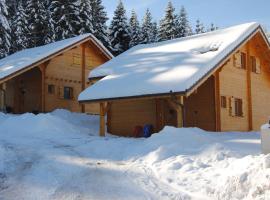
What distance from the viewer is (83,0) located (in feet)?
149

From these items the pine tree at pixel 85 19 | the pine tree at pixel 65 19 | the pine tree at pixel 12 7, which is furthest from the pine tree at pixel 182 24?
the pine tree at pixel 12 7

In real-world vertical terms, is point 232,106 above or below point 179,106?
above

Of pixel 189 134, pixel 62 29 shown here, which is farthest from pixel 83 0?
pixel 189 134

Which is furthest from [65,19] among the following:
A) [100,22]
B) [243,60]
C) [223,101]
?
[223,101]

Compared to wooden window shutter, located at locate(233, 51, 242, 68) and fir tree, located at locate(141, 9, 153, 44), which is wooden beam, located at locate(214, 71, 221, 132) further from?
fir tree, located at locate(141, 9, 153, 44)

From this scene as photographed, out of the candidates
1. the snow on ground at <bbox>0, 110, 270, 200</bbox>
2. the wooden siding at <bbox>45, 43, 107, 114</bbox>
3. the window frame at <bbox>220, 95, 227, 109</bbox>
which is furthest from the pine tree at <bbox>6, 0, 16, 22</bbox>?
the snow on ground at <bbox>0, 110, 270, 200</bbox>

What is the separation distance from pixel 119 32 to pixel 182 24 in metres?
14.6

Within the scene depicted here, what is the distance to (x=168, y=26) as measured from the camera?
54938 mm

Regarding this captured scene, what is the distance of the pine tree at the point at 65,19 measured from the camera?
44.7m

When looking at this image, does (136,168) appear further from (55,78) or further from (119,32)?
(119,32)

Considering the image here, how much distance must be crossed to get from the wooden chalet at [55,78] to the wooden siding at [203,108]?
435 inches

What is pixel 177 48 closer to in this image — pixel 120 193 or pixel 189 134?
pixel 189 134

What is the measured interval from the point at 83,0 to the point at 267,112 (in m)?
26.5

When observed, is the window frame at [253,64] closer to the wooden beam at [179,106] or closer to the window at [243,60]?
the window at [243,60]
